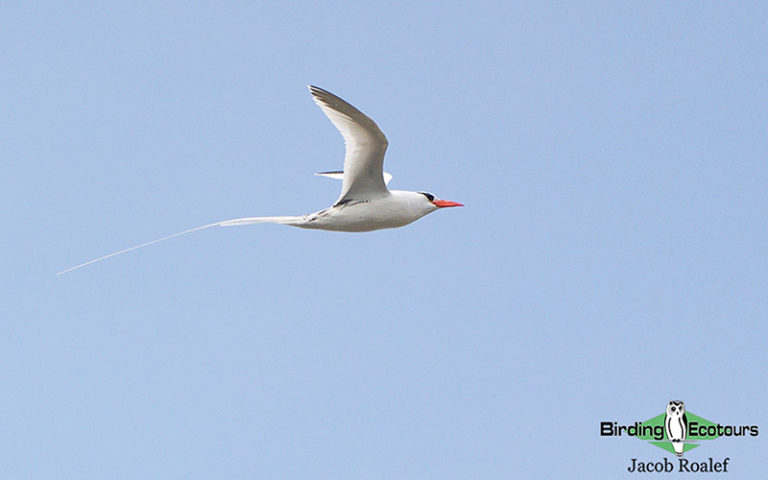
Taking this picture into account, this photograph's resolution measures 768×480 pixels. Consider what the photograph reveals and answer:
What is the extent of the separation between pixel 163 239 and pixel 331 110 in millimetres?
3151

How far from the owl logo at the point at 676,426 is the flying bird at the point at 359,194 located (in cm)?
634

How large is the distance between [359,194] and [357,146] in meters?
0.87

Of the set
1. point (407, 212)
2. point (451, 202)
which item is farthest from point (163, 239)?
point (451, 202)

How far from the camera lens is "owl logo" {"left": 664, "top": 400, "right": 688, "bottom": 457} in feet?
61.3

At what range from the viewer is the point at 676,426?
1875 centimetres

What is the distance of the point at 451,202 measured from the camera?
16.9 metres

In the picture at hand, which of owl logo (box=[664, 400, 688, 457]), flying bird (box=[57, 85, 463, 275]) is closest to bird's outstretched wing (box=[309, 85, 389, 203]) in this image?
flying bird (box=[57, 85, 463, 275])

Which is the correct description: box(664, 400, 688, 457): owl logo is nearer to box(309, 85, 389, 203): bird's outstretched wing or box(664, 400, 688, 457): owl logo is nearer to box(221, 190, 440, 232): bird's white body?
box(221, 190, 440, 232): bird's white body

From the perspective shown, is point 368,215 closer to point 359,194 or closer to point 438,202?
point 359,194

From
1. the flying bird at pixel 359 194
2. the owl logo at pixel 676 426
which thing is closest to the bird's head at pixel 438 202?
the flying bird at pixel 359 194

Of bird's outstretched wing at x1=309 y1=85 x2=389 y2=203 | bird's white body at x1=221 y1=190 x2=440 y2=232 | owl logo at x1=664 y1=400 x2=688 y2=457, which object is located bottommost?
owl logo at x1=664 y1=400 x2=688 y2=457

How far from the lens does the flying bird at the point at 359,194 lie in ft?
48.4

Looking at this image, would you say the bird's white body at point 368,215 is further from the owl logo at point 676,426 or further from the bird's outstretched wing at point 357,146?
the owl logo at point 676,426

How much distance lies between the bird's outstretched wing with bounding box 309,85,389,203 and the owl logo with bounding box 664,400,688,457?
288 inches
